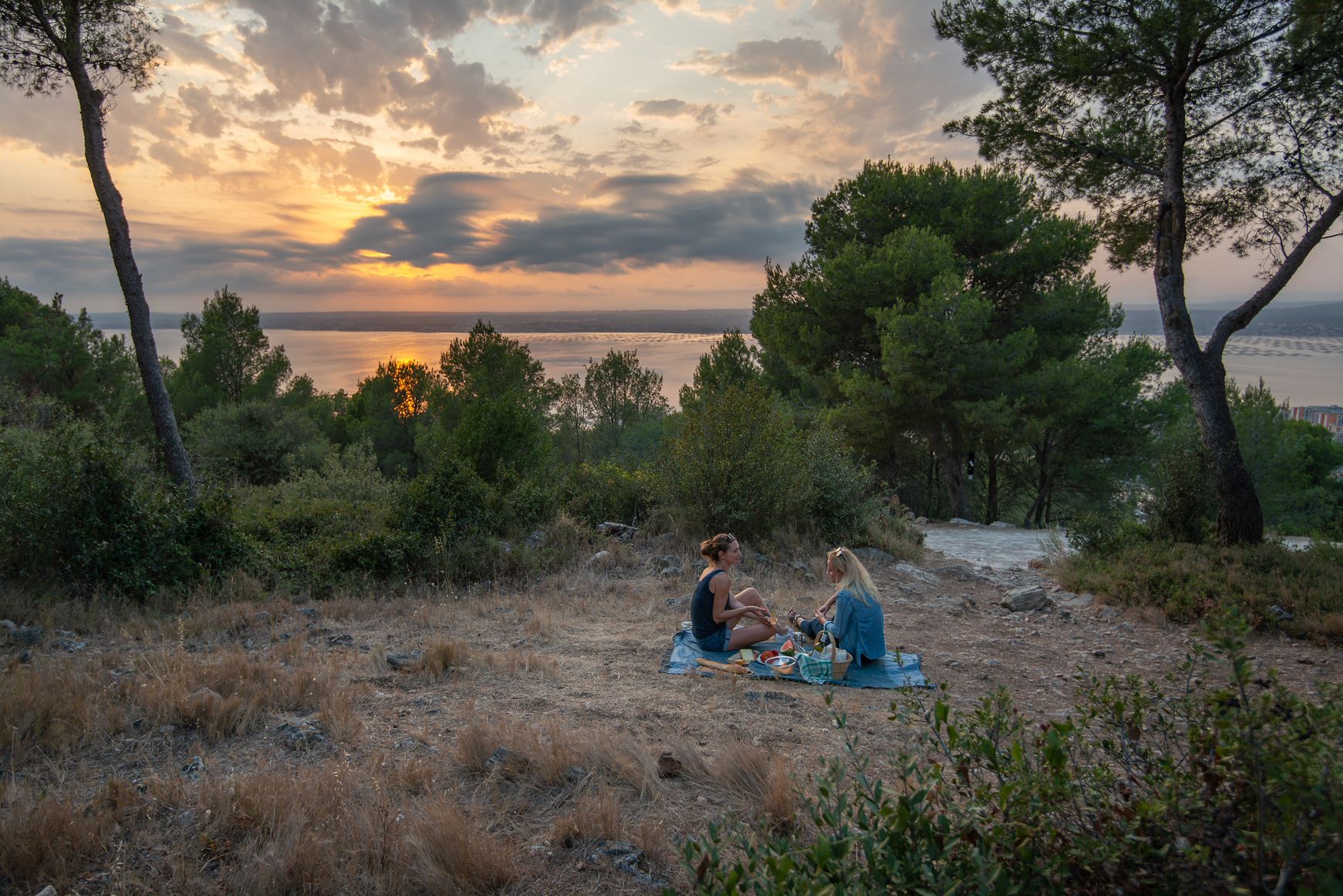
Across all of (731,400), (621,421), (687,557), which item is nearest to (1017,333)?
(731,400)

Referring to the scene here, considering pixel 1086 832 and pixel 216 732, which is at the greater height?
pixel 1086 832

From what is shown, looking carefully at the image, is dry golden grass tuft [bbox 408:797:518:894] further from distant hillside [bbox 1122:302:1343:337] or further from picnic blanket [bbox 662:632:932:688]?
distant hillside [bbox 1122:302:1343:337]

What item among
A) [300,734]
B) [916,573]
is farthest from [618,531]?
[300,734]

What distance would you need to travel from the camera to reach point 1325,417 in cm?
3375

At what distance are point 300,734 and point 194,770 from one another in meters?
0.50

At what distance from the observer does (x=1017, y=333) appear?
17.2 m

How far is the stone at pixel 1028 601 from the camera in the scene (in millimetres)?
7922

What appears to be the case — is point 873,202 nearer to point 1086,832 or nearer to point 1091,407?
point 1091,407

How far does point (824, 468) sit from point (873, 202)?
11458 mm

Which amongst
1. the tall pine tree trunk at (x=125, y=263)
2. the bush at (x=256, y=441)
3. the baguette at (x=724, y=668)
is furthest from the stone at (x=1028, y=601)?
the bush at (x=256, y=441)

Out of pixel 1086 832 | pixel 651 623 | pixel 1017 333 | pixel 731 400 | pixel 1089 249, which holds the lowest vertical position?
pixel 651 623

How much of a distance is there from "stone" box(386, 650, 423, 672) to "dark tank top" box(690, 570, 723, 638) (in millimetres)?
2185

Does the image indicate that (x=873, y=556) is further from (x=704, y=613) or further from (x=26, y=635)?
(x=26, y=635)

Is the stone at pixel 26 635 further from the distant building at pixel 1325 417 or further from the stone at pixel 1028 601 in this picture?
the distant building at pixel 1325 417
